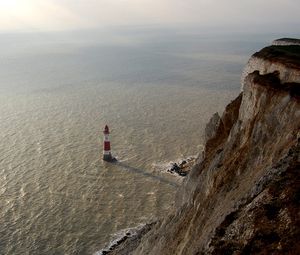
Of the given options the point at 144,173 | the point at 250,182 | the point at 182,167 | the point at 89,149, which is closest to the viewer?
the point at 250,182

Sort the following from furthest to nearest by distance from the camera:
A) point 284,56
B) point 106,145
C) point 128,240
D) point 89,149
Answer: point 89,149 → point 106,145 → point 128,240 → point 284,56

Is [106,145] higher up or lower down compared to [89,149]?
higher up

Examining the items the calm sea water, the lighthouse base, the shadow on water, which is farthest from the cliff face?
the lighthouse base


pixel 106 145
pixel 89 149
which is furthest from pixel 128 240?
pixel 89 149

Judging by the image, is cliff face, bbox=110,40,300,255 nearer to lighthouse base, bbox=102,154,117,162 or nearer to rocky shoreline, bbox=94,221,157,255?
rocky shoreline, bbox=94,221,157,255

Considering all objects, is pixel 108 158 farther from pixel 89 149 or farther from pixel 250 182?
pixel 250 182

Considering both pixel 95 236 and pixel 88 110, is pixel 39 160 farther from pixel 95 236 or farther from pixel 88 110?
pixel 88 110
